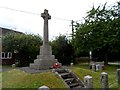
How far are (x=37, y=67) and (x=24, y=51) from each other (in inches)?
833

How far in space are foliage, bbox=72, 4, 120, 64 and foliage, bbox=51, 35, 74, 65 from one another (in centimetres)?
344

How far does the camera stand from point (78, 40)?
36156mm

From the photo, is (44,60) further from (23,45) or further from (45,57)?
(23,45)

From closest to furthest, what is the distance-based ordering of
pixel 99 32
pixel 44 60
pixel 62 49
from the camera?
pixel 44 60 → pixel 99 32 → pixel 62 49

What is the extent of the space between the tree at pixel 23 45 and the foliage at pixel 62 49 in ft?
9.86

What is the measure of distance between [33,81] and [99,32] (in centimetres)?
2231

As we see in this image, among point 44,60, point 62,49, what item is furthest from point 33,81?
point 62,49

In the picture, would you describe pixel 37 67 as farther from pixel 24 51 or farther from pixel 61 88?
pixel 24 51

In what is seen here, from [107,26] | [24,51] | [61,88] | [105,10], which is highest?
[105,10]

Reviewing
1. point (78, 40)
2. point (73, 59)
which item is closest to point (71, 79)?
point (78, 40)

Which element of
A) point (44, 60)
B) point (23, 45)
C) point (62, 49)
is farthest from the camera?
point (62, 49)

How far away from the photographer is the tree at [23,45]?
37469 millimetres

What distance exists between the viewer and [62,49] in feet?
133

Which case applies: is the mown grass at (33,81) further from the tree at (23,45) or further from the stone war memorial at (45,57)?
the tree at (23,45)
